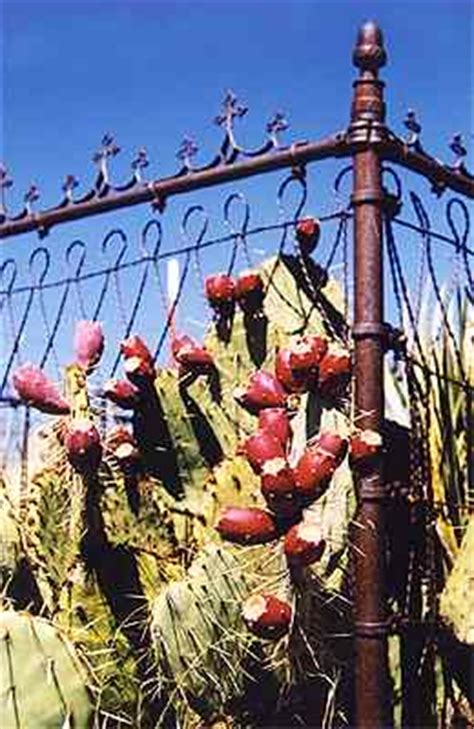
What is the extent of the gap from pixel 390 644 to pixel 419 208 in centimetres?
61

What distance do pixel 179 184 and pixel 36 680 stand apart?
747 mm

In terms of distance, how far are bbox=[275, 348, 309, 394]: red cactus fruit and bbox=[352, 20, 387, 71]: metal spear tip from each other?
41cm

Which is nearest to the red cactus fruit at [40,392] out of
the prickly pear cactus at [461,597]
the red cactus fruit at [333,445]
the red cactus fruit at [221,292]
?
the red cactus fruit at [221,292]

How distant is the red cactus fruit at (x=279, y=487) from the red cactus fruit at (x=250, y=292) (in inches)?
15.9

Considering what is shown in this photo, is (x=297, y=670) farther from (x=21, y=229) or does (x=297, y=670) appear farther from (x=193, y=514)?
(x=21, y=229)

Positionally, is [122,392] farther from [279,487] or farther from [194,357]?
[279,487]

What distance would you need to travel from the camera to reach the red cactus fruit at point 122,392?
75.7 inches

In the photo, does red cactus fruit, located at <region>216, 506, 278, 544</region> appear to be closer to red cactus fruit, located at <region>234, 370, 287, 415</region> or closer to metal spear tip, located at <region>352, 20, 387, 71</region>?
red cactus fruit, located at <region>234, 370, 287, 415</region>

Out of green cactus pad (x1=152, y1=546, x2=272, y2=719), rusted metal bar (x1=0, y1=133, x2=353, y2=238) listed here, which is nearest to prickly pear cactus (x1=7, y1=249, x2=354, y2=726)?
green cactus pad (x1=152, y1=546, x2=272, y2=719)

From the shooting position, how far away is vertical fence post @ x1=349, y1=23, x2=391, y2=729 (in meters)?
1.66

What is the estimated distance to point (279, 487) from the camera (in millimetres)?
1581

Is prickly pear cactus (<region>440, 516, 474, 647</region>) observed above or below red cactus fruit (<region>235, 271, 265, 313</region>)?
below

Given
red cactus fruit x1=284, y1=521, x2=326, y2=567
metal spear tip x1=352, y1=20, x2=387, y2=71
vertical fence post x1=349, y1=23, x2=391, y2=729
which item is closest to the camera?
red cactus fruit x1=284, y1=521, x2=326, y2=567

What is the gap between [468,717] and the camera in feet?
6.57
